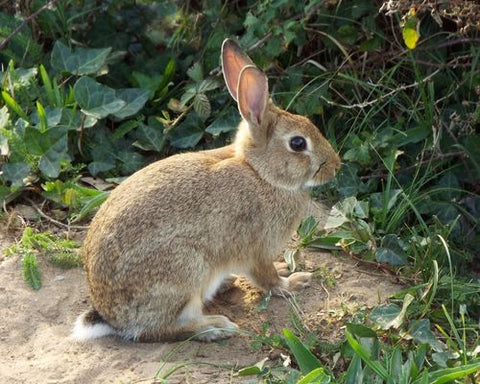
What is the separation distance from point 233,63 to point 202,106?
1054 mm

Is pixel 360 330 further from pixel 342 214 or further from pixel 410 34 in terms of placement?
pixel 410 34

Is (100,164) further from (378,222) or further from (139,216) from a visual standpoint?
(378,222)

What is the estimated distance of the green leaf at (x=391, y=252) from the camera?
500 cm

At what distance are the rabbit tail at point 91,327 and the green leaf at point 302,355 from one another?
3.24 feet

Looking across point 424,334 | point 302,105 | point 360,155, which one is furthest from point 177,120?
point 424,334

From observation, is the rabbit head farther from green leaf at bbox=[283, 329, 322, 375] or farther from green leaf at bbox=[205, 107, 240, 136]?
green leaf at bbox=[283, 329, 322, 375]

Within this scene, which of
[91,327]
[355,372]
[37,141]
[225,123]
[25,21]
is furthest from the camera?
[25,21]

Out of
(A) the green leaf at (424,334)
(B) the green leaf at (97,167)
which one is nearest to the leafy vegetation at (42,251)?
(B) the green leaf at (97,167)

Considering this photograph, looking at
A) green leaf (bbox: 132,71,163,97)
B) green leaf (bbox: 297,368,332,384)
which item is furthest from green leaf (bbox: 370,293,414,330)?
green leaf (bbox: 132,71,163,97)

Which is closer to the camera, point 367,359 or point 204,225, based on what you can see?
point 367,359

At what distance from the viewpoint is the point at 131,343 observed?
15.4 ft

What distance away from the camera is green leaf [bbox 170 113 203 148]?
6.11 meters

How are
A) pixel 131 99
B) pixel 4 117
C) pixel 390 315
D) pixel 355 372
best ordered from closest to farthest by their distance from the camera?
pixel 355 372
pixel 390 315
pixel 4 117
pixel 131 99

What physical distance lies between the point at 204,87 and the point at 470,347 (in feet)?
8.40
